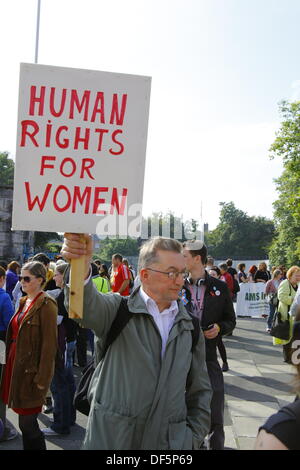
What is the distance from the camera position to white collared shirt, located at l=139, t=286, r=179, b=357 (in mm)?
2612

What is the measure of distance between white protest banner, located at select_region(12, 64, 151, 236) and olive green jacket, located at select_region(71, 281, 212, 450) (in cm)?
44

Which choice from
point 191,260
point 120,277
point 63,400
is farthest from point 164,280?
point 120,277

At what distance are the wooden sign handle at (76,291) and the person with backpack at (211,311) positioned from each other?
197 cm

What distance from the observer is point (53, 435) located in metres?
5.34

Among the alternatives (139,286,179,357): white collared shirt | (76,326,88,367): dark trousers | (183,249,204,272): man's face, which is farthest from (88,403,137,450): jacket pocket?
(76,326,88,367): dark trousers

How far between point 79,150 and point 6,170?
65.1 meters

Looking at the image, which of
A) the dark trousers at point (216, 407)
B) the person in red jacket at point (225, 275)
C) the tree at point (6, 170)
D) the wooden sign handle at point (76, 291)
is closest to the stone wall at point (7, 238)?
the person in red jacket at point (225, 275)

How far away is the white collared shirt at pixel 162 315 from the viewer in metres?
2.61

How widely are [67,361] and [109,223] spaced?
3395 millimetres

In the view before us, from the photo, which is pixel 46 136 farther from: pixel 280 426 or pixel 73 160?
pixel 280 426

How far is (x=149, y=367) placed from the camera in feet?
8.01

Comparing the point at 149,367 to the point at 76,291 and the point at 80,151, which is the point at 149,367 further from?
the point at 80,151

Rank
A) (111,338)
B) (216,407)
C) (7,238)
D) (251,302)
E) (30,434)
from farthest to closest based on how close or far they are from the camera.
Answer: (7,238) → (251,302) → (216,407) → (30,434) → (111,338)

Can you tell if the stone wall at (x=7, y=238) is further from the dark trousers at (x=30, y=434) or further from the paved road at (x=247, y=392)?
the dark trousers at (x=30, y=434)
